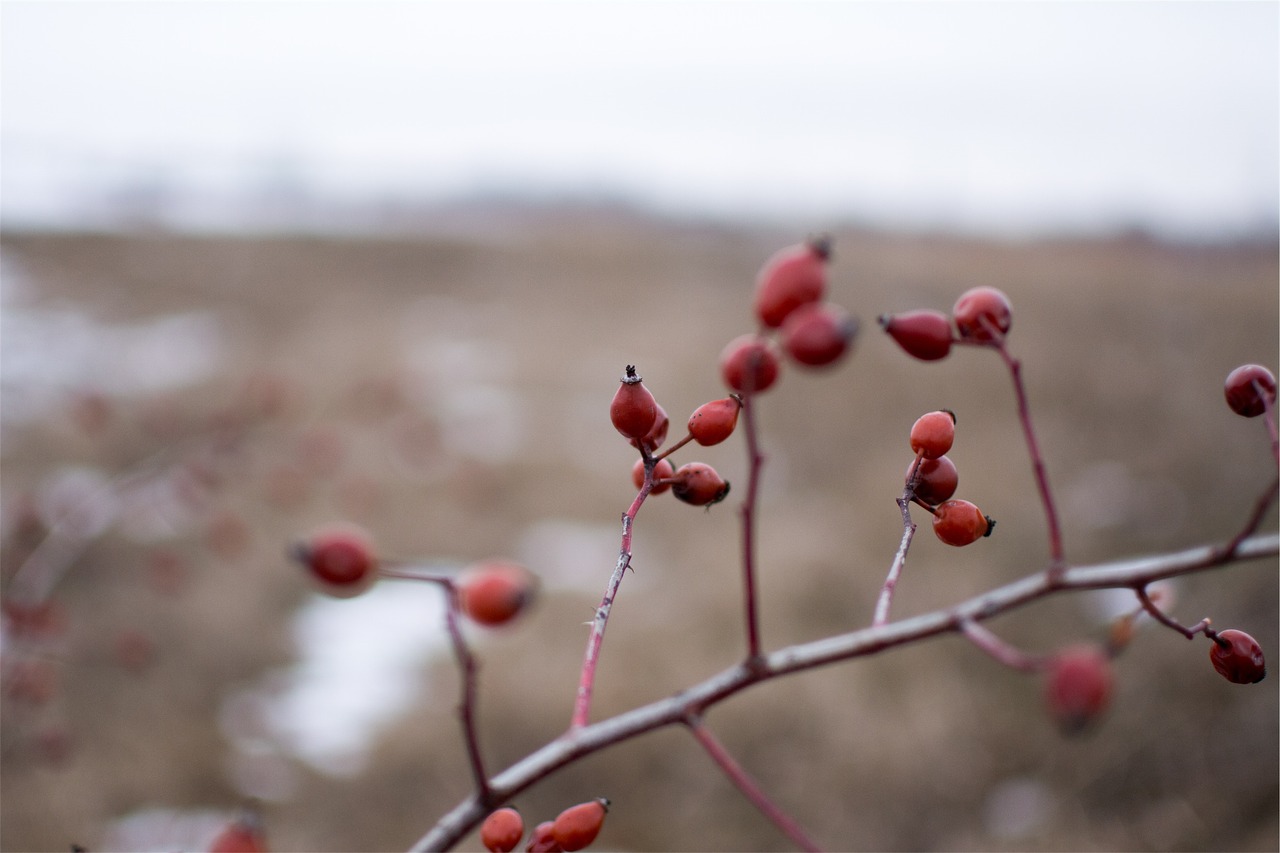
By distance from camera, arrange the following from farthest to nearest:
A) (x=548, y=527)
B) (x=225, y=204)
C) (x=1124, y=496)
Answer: (x=225, y=204)
(x=548, y=527)
(x=1124, y=496)

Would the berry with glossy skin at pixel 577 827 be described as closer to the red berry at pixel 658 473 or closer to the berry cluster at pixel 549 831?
the berry cluster at pixel 549 831

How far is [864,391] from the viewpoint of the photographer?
35.1 ft

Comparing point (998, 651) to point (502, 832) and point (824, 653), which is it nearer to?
point (824, 653)

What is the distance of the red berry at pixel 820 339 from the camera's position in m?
0.59

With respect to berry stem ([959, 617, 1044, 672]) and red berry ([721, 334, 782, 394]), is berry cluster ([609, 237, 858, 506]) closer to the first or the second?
red berry ([721, 334, 782, 394])

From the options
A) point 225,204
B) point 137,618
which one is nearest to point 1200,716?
point 137,618

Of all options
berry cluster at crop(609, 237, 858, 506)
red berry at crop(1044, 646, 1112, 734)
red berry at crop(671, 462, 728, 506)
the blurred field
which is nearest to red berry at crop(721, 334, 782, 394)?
berry cluster at crop(609, 237, 858, 506)

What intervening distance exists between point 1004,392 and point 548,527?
5887 millimetres

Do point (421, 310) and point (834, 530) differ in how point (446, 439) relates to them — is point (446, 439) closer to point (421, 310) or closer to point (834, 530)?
point (834, 530)

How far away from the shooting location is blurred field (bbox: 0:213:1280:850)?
3.65m

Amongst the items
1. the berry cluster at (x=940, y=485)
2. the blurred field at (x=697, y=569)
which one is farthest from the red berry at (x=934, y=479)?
the blurred field at (x=697, y=569)

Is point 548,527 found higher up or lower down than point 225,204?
lower down

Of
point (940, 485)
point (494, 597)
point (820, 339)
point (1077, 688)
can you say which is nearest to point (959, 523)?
point (940, 485)

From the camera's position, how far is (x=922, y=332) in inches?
31.3
